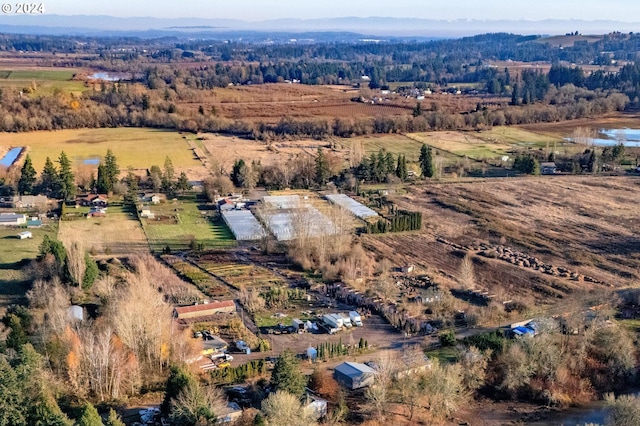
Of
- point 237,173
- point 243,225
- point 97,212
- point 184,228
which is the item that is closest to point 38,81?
point 237,173

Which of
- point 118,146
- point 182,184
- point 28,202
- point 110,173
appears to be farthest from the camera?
point 118,146

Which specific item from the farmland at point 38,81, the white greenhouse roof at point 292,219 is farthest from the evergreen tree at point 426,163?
the farmland at point 38,81

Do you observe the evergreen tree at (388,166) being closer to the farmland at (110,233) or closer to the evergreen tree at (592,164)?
the evergreen tree at (592,164)

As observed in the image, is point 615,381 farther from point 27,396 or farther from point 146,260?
point 146,260

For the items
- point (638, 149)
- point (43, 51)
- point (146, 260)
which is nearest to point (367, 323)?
point (146, 260)

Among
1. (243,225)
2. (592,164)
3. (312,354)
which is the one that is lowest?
(312,354)

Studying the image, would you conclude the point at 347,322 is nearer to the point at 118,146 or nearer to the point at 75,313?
the point at 75,313
